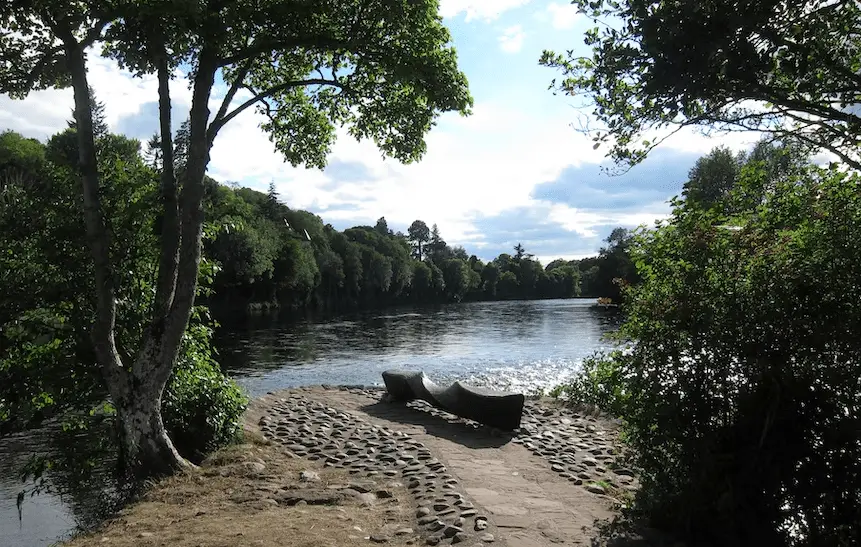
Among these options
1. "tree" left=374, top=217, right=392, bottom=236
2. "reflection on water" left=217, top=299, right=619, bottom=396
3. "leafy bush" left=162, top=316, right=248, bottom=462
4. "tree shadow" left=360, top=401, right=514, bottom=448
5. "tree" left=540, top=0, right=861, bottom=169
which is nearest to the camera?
"tree" left=540, top=0, right=861, bottom=169

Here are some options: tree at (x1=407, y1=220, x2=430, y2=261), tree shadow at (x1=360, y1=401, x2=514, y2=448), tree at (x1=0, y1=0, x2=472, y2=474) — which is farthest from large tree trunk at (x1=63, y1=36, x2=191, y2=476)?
tree at (x1=407, y1=220, x2=430, y2=261)

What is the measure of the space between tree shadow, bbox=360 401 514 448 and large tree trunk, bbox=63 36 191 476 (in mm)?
5391

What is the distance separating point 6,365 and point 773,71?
34.1ft

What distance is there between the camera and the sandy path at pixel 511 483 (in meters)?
6.42

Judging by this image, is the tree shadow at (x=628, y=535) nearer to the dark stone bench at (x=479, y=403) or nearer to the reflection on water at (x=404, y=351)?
the dark stone bench at (x=479, y=403)

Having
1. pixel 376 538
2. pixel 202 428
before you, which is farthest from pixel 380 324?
pixel 376 538

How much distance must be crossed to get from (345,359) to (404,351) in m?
4.59

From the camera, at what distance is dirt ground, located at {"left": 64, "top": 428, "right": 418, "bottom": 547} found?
627cm

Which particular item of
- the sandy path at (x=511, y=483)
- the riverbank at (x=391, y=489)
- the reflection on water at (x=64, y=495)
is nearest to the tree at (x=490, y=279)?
the sandy path at (x=511, y=483)

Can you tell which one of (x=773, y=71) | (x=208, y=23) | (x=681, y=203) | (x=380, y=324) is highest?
(x=208, y=23)

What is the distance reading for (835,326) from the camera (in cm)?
479

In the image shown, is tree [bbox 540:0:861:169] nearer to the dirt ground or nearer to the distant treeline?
the distant treeline

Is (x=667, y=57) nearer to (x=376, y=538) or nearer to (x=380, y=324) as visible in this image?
(x=376, y=538)

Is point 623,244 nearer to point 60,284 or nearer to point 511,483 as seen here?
point 511,483
